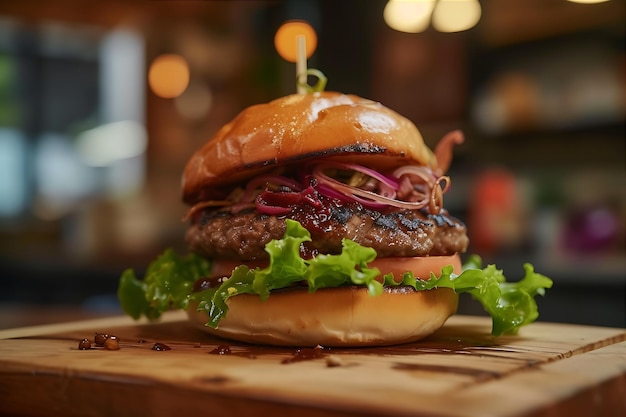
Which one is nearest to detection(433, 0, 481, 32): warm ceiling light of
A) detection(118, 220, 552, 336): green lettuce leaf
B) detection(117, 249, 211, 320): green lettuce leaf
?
detection(118, 220, 552, 336): green lettuce leaf

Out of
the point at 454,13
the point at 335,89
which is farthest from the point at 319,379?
the point at 335,89

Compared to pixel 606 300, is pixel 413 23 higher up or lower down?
higher up

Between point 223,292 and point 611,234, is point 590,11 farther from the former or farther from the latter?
point 223,292

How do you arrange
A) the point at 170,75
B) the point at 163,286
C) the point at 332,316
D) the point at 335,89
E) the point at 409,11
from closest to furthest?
the point at 332,316, the point at 163,286, the point at 409,11, the point at 335,89, the point at 170,75

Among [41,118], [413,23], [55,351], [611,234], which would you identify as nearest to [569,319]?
[611,234]

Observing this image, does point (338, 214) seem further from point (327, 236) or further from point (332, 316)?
point (332, 316)

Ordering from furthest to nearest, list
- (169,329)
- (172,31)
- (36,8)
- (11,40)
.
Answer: (11,40) → (172,31) → (36,8) → (169,329)

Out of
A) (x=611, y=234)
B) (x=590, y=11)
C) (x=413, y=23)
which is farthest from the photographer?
(x=590, y=11)
